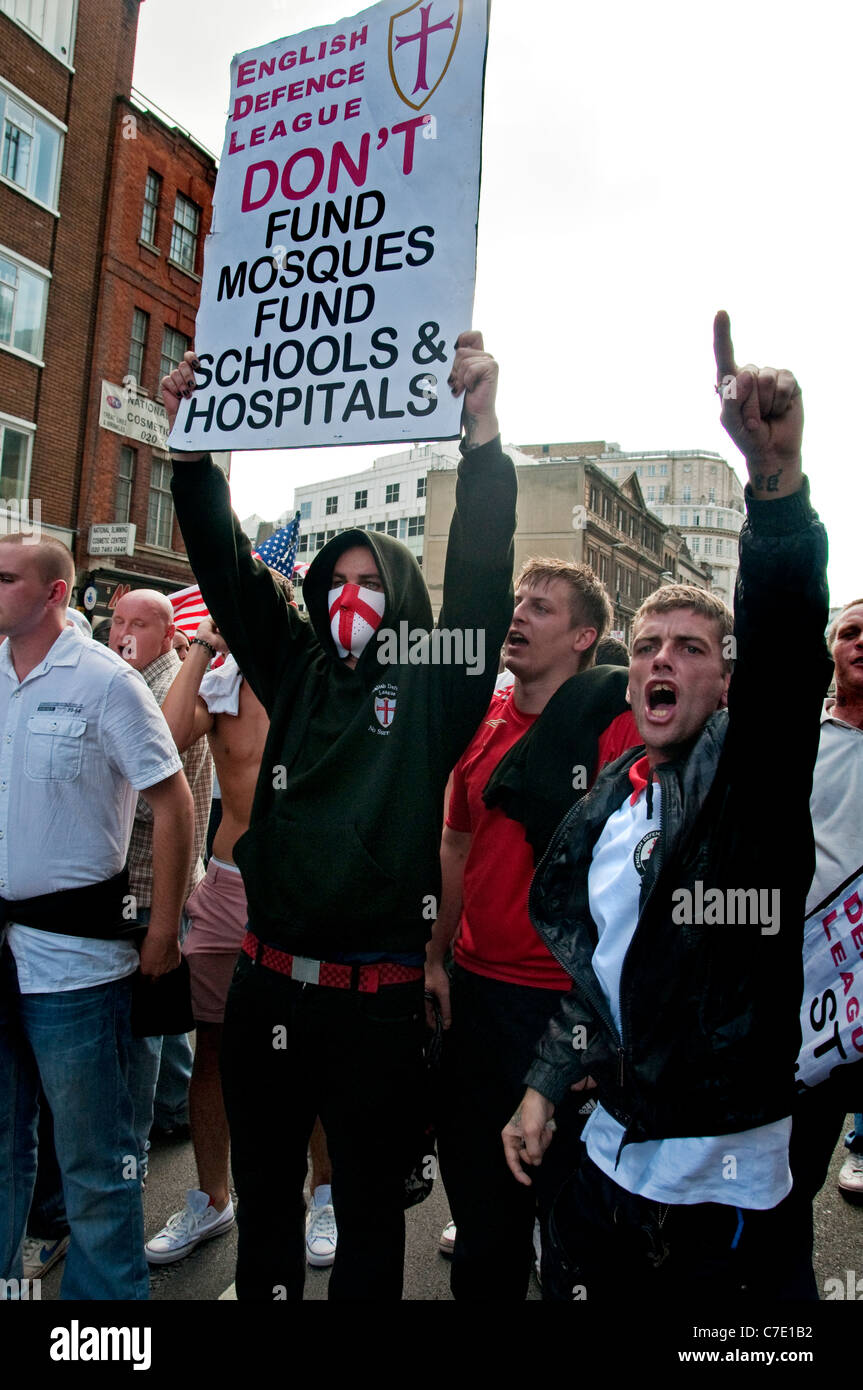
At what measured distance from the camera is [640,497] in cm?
6569

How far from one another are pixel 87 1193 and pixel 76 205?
799 inches

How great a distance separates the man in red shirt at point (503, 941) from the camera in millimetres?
2299

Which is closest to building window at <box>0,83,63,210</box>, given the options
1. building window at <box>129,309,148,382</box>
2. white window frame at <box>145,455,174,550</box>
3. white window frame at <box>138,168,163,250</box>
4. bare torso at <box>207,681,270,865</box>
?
white window frame at <box>138,168,163,250</box>

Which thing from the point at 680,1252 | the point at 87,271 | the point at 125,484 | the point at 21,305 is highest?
the point at 87,271

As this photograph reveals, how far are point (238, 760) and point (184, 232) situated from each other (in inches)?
842

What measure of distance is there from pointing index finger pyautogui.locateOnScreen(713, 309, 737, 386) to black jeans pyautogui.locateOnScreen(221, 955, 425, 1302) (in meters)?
1.47

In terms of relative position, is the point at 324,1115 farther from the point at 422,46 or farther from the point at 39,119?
the point at 39,119

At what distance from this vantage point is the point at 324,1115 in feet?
6.82

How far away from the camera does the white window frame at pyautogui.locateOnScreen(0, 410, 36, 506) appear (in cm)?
1645

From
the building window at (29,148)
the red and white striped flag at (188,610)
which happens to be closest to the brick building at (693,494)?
the building window at (29,148)

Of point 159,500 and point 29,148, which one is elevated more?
point 29,148

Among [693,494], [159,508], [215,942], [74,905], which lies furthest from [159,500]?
[693,494]

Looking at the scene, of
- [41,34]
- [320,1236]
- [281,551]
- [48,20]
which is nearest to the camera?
[320,1236]

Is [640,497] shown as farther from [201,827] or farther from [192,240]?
[201,827]
